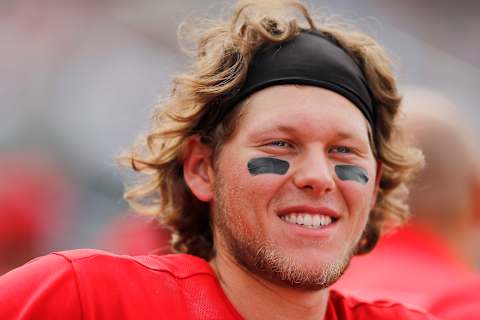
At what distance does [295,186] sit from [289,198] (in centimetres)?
4

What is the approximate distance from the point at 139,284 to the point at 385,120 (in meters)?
1.18

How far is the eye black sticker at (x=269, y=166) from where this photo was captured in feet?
8.55

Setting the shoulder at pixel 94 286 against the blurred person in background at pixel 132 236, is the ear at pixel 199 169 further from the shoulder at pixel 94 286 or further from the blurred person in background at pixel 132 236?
the blurred person in background at pixel 132 236

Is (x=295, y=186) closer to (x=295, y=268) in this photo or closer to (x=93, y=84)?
(x=295, y=268)

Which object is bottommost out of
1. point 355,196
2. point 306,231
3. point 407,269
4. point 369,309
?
point 407,269

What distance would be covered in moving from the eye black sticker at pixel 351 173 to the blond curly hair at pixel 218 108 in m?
0.31

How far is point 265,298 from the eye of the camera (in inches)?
104

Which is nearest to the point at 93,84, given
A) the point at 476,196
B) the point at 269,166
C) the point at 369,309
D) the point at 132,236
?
the point at 132,236

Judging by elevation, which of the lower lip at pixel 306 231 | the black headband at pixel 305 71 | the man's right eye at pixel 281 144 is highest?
the black headband at pixel 305 71

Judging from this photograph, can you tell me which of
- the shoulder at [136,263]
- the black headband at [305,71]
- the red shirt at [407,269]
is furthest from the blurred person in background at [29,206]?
the black headband at [305,71]

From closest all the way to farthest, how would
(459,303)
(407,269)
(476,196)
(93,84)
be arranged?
(459,303) → (407,269) → (476,196) → (93,84)

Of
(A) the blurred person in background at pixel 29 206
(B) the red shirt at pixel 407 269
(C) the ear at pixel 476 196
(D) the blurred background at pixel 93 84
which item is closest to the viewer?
(B) the red shirt at pixel 407 269

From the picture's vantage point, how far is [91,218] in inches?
290

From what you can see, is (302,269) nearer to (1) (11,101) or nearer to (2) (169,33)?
(1) (11,101)
